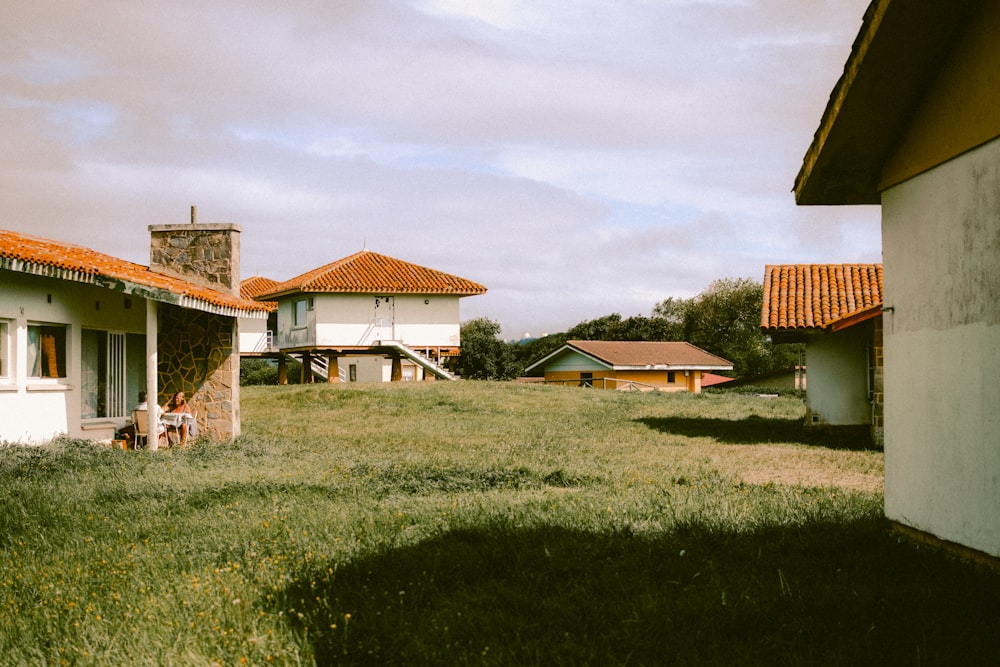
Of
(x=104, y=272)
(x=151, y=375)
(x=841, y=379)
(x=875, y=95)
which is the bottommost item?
(x=841, y=379)

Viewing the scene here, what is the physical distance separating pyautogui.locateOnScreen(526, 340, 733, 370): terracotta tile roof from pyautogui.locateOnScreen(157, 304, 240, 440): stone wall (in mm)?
38387

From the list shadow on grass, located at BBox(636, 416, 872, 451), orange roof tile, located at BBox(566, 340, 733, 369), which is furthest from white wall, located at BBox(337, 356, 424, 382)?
shadow on grass, located at BBox(636, 416, 872, 451)

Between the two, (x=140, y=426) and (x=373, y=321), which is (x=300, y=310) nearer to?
(x=373, y=321)

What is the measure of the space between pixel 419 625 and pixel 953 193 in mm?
5170

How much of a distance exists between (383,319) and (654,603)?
34265mm

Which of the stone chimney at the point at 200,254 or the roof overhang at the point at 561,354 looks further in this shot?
the roof overhang at the point at 561,354

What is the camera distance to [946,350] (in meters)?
6.70

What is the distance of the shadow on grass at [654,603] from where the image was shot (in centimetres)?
490

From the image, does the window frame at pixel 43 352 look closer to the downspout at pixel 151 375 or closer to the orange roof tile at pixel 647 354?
the downspout at pixel 151 375

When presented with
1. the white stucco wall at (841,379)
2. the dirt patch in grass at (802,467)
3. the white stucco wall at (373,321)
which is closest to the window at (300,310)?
the white stucco wall at (373,321)

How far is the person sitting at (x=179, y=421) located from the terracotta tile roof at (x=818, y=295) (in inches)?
487

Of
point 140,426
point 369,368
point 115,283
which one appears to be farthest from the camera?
point 369,368

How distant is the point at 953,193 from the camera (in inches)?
262

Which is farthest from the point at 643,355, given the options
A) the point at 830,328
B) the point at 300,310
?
the point at 830,328
